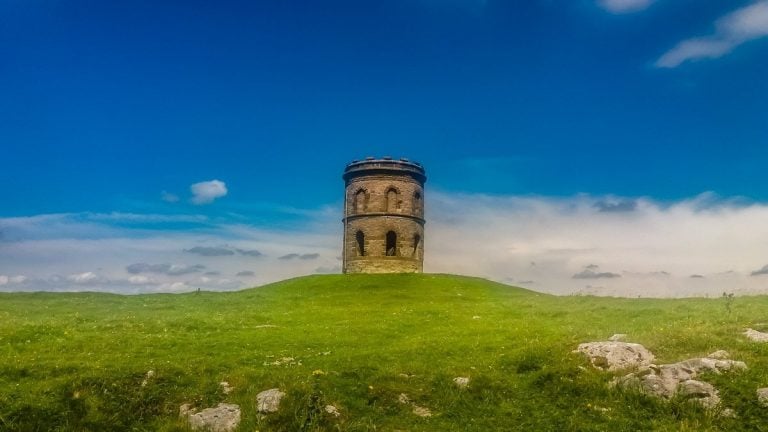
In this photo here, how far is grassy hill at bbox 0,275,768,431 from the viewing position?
47.6 ft

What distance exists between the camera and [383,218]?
61156 mm

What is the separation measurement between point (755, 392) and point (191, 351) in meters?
16.9

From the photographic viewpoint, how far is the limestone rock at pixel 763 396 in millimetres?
13844

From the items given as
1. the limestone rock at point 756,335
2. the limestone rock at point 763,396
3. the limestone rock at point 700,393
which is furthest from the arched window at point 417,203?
the limestone rock at point 763,396

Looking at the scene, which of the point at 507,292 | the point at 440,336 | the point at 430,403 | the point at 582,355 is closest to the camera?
the point at 430,403

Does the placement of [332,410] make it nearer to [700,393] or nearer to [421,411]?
[421,411]

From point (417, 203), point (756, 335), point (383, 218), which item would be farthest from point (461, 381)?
point (417, 203)

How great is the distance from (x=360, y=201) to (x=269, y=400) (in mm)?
48055

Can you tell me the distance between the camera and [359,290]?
47219mm

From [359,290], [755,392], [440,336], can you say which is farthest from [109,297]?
[755,392]

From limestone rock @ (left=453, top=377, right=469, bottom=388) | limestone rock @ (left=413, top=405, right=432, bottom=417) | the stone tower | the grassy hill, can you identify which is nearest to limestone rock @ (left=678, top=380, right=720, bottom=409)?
the grassy hill

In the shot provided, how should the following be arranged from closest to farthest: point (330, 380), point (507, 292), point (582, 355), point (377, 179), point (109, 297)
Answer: point (330, 380) < point (582, 355) < point (109, 297) < point (507, 292) < point (377, 179)

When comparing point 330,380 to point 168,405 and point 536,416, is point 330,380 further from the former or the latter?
point 536,416

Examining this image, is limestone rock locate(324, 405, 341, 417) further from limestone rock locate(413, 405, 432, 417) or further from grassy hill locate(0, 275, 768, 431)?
limestone rock locate(413, 405, 432, 417)
